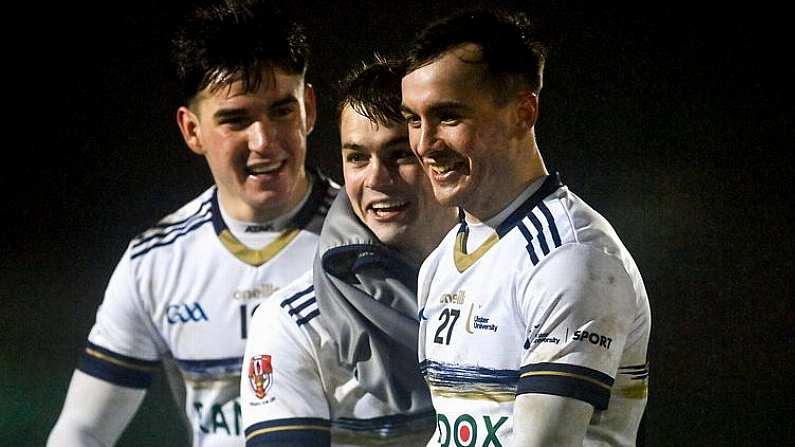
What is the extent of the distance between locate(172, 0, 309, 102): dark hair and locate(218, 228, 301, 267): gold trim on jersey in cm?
22

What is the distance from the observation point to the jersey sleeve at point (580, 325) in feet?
4.10

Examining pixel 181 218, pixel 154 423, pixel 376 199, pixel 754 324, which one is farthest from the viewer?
pixel 154 423

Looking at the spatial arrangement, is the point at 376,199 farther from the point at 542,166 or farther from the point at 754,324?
the point at 754,324

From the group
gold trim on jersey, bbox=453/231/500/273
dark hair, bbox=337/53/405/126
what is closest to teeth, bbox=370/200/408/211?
dark hair, bbox=337/53/405/126

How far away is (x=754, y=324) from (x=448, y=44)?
697 millimetres

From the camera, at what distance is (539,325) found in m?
1.28

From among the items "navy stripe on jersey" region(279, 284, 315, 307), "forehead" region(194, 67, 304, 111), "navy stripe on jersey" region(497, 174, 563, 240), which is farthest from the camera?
"forehead" region(194, 67, 304, 111)

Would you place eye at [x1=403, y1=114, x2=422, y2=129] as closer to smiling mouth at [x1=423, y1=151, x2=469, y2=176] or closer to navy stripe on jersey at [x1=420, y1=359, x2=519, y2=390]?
smiling mouth at [x1=423, y1=151, x2=469, y2=176]

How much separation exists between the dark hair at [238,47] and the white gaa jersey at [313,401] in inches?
14.5

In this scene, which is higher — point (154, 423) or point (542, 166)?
point (542, 166)

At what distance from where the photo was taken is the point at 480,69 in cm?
137

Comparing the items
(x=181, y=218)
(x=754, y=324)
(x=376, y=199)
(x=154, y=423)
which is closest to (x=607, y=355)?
(x=376, y=199)

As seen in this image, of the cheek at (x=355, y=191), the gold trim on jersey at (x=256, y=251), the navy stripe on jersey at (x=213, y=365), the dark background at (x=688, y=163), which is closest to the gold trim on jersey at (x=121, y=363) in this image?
the navy stripe on jersey at (x=213, y=365)

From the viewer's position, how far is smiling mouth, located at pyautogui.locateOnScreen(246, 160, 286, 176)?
189 centimetres
